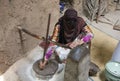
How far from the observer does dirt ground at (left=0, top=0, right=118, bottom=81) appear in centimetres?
331

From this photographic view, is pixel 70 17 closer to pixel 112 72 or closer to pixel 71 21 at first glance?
pixel 71 21

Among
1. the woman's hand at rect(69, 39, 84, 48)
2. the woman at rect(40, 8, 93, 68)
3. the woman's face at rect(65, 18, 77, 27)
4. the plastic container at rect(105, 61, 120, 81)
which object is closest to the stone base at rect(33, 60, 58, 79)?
the woman at rect(40, 8, 93, 68)

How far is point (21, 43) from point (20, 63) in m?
0.30

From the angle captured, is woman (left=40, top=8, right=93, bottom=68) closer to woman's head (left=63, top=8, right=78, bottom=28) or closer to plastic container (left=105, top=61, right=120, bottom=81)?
woman's head (left=63, top=8, right=78, bottom=28)

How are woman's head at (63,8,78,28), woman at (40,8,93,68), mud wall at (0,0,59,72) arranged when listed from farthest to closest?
woman at (40,8,93,68)
woman's head at (63,8,78,28)
mud wall at (0,0,59,72)

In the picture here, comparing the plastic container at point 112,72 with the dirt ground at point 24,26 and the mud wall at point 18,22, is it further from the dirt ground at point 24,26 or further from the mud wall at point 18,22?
the mud wall at point 18,22

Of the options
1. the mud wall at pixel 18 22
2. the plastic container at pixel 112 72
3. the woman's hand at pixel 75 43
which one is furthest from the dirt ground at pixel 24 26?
the woman's hand at pixel 75 43

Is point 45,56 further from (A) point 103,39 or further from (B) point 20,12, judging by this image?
(A) point 103,39

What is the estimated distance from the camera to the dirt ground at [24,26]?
331 centimetres

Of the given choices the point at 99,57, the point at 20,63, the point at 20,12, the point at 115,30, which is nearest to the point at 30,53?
the point at 20,63

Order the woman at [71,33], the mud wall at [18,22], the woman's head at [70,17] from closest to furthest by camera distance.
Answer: the mud wall at [18,22]
the woman's head at [70,17]
the woman at [71,33]

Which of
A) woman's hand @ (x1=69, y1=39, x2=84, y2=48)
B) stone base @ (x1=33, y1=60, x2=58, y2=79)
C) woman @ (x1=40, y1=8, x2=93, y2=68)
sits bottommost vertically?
stone base @ (x1=33, y1=60, x2=58, y2=79)

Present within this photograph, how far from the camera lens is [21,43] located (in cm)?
374

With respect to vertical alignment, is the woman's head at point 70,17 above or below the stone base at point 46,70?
above
